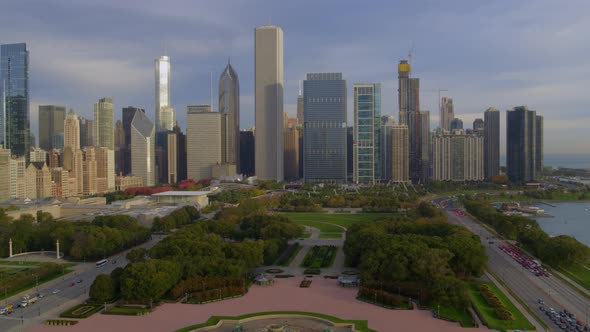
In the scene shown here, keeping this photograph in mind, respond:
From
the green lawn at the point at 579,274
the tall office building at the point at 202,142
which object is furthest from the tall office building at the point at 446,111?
the green lawn at the point at 579,274

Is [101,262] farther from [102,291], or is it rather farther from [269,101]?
[269,101]

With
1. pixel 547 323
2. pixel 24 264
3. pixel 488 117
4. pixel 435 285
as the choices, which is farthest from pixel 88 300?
pixel 488 117

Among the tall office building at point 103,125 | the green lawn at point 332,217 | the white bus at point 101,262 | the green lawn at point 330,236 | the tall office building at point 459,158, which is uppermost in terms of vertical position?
the tall office building at point 103,125

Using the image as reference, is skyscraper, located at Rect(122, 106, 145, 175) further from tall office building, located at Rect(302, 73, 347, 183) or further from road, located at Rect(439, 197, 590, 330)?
road, located at Rect(439, 197, 590, 330)

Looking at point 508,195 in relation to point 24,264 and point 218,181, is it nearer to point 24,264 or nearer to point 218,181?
point 218,181

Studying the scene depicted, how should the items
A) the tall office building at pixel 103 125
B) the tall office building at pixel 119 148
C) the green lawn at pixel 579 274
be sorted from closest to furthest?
the green lawn at pixel 579 274, the tall office building at pixel 103 125, the tall office building at pixel 119 148

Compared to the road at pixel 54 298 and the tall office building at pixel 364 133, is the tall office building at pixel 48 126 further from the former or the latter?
the road at pixel 54 298

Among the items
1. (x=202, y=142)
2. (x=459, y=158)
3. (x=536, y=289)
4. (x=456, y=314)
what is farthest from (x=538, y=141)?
(x=456, y=314)
